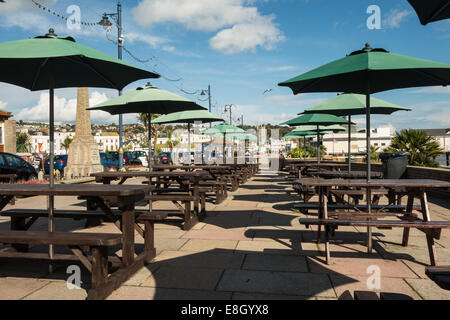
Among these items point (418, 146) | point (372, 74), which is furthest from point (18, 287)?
point (418, 146)

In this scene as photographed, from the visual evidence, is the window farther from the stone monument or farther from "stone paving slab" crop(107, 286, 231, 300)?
"stone paving slab" crop(107, 286, 231, 300)

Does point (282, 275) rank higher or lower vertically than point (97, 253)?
lower

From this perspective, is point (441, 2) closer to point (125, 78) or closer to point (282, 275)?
point (282, 275)

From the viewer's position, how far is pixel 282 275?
3662mm

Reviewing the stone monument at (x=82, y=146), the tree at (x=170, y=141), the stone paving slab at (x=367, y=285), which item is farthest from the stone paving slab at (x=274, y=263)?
the tree at (x=170, y=141)

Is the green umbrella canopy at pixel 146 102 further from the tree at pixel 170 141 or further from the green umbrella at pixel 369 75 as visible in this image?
the tree at pixel 170 141

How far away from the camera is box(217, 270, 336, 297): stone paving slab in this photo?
3.24 meters

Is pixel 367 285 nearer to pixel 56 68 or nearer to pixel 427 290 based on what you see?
pixel 427 290

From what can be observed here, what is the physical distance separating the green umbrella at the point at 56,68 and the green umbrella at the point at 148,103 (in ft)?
3.60

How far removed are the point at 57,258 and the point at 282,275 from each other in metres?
2.34

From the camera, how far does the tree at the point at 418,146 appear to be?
12477 millimetres

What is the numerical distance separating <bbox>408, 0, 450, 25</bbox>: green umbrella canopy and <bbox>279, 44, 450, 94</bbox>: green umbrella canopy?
704 millimetres
